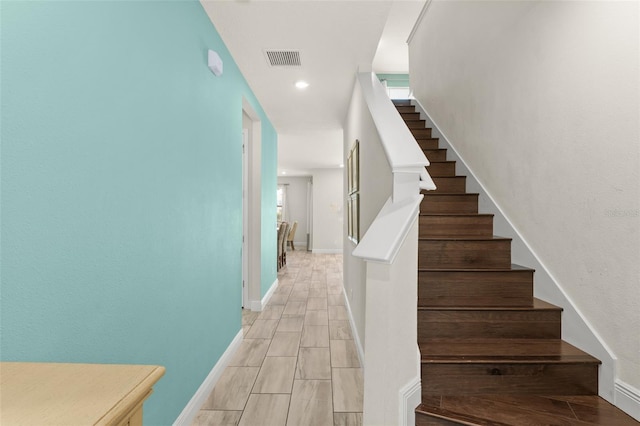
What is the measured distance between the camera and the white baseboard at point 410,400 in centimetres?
143

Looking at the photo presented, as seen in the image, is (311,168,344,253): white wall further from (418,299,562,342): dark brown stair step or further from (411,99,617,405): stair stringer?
(418,299,562,342): dark brown stair step

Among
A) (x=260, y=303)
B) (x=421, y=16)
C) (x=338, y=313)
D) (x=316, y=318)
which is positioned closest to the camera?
(x=316, y=318)

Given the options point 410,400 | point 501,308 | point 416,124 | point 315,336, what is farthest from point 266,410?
point 416,124

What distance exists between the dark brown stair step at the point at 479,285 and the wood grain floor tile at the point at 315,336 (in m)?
1.40

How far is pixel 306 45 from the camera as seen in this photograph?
254 centimetres

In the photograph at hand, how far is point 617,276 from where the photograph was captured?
1.48 m

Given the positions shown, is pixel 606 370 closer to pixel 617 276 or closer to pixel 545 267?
pixel 617 276

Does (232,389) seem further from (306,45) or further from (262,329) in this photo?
(306,45)

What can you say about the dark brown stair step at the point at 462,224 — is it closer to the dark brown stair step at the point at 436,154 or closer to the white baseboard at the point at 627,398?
the dark brown stair step at the point at 436,154

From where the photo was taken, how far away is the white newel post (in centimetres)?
135

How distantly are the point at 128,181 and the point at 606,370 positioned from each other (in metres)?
2.32

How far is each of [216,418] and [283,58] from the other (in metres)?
2.70

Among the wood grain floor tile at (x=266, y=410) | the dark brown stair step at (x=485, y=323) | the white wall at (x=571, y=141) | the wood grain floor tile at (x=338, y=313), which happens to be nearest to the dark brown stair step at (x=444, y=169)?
the white wall at (x=571, y=141)

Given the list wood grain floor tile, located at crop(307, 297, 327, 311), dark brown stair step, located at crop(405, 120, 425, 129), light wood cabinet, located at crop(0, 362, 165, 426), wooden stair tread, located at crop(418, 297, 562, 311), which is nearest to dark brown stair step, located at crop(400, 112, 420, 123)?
dark brown stair step, located at crop(405, 120, 425, 129)
